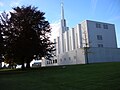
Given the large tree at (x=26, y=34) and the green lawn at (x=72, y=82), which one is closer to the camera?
the green lawn at (x=72, y=82)

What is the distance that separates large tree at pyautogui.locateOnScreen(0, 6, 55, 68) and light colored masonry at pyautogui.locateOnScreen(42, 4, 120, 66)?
65.7ft

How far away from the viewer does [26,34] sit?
38.1 metres

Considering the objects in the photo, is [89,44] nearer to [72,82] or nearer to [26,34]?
[26,34]

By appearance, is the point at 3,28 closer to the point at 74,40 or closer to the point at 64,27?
the point at 74,40

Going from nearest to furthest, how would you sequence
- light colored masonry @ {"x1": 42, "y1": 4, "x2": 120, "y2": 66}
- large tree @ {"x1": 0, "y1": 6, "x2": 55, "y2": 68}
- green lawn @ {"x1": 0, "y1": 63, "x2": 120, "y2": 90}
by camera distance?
green lawn @ {"x1": 0, "y1": 63, "x2": 120, "y2": 90}
large tree @ {"x1": 0, "y1": 6, "x2": 55, "y2": 68}
light colored masonry @ {"x1": 42, "y1": 4, "x2": 120, "y2": 66}

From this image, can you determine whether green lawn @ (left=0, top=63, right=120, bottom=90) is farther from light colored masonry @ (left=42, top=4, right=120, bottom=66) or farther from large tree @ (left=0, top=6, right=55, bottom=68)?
light colored masonry @ (left=42, top=4, right=120, bottom=66)

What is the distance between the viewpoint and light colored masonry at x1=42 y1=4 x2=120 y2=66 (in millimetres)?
62094

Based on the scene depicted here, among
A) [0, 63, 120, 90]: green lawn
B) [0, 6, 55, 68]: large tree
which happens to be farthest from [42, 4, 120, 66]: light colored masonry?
[0, 63, 120, 90]: green lawn

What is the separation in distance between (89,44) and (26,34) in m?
36.2

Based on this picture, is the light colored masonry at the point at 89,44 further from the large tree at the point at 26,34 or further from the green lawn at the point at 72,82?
the green lawn at the point at 72,82

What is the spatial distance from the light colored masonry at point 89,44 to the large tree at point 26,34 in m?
20.0

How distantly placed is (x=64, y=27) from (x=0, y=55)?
6379 centimetres

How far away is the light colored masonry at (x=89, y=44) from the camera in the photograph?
62.1 meters

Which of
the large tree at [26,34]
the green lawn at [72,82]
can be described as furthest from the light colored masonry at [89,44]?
the green lawn at [72,82]
